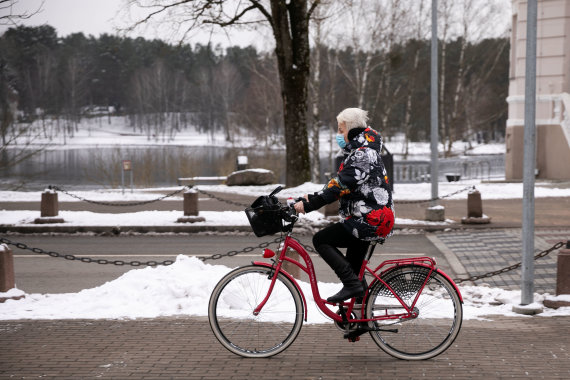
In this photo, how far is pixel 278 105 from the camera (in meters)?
51.7

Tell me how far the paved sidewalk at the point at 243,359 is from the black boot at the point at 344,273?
1.71ft

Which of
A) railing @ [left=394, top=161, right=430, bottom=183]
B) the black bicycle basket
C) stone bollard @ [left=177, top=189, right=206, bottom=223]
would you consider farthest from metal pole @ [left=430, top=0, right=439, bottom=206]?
railing @ [left=394, top=161, right=430, bottom=183]

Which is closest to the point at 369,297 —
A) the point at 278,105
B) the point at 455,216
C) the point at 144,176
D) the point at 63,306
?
the point at 63,306

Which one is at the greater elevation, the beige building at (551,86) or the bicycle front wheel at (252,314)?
the beige building at (551,86)

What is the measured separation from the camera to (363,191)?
527 cm

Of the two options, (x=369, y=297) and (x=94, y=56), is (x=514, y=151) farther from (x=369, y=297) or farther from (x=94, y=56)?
(x=94, y=56)

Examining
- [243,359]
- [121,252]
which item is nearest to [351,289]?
[243,359]

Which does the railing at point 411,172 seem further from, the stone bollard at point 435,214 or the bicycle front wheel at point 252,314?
the bicycle front wheel at point 252,314

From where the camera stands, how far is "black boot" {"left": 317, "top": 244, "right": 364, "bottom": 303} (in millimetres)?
5328

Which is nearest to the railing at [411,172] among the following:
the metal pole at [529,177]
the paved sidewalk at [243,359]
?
the metal pole at [529,177]

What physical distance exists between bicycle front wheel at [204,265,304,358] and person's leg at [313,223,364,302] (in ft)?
1.15

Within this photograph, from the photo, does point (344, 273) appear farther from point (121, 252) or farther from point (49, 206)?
point (49, 206)

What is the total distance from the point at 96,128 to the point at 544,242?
13481 cm

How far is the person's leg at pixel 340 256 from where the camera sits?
5332mm
